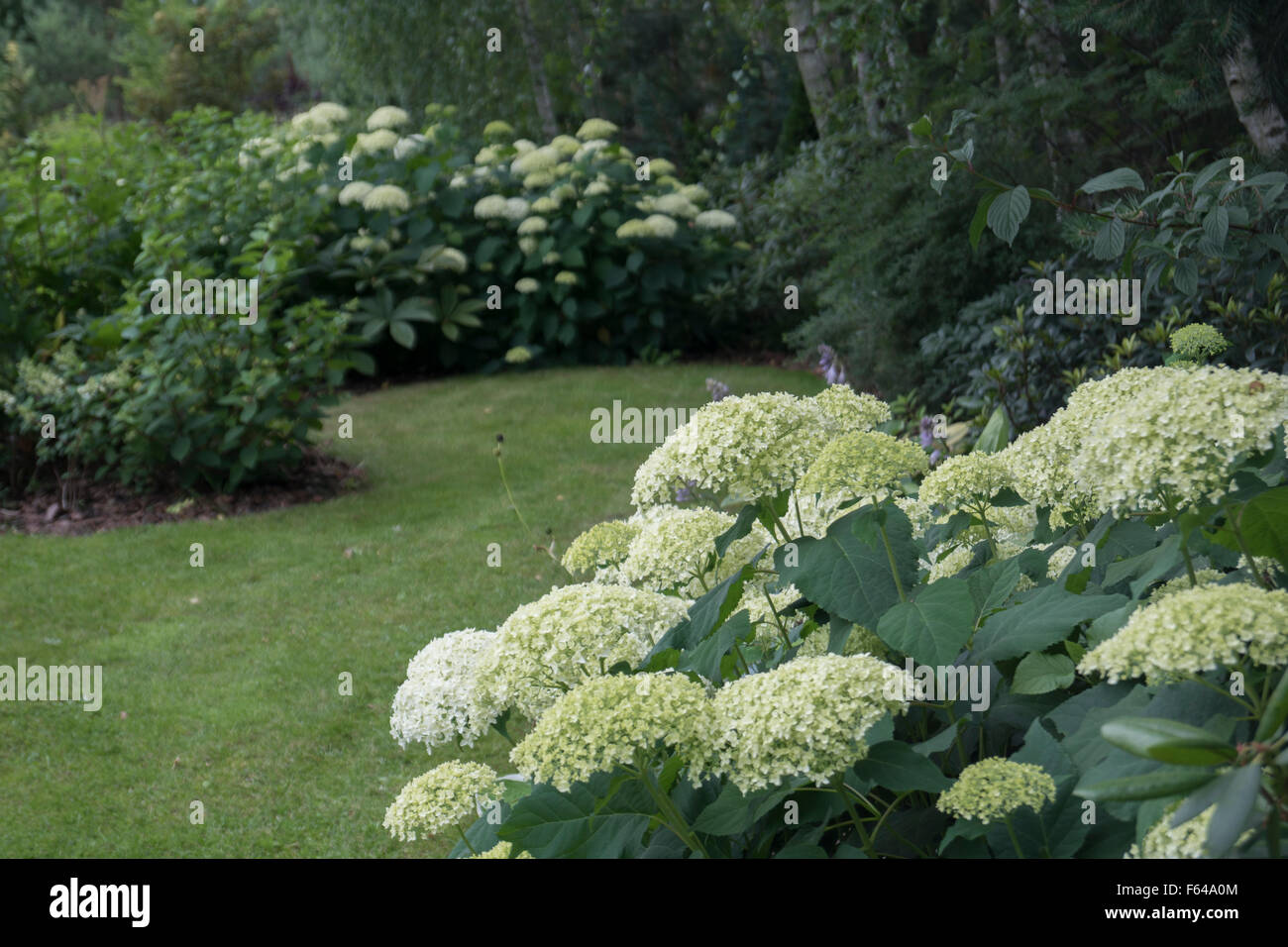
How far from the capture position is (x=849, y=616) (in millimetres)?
1488

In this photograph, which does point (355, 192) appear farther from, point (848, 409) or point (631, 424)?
point (848, 409)

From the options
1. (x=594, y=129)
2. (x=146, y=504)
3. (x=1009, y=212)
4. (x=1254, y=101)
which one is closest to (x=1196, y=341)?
(x=1009, y=212)

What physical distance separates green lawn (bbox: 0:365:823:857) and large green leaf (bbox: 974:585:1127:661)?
215 centimetres

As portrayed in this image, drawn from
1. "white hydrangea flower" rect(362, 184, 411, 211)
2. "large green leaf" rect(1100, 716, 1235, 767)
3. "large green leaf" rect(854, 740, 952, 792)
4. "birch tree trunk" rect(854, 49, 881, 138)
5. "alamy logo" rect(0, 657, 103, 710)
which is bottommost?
"alamy logo" rect(0, 657, 103, 710)

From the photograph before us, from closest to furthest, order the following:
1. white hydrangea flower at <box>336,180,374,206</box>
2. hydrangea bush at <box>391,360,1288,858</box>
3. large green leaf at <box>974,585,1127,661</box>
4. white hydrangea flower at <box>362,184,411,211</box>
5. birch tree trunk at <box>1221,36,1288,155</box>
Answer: hydrangea bush at <box>391,360,1288,858</box> < large green leaf at <box>974,585,1127,661</box> < birch tree trunk at <box>1221,36,1288,155</box> < white hydrangea flower at <box>362,184,411,211</box> < white hydrangea flower at <box>336,180,374,206</box>

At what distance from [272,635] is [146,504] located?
2.20 m

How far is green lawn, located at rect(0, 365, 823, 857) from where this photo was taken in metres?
3.41

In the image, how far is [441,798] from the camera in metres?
1.61

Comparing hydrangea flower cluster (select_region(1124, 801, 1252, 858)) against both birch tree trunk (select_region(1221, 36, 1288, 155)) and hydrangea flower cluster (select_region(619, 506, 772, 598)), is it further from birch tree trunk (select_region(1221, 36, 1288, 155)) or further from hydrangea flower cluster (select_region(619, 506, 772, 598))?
birch tree trunk (select_region(1221, 36, 1288, 155))

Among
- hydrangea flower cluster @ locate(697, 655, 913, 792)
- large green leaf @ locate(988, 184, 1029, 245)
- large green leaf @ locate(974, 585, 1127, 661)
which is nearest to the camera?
hydrangea flower cluster @ locate(697, 655, 913, 792)

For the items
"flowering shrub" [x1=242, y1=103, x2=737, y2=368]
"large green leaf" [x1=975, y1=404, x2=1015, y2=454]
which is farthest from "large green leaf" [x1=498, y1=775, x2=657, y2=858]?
"flowering shrub" [x1=242, y1=103, x2=737, y2=368]

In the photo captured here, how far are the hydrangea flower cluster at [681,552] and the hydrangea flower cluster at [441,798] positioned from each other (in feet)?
1.35
